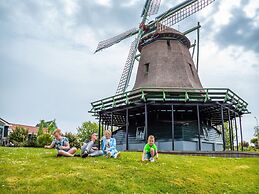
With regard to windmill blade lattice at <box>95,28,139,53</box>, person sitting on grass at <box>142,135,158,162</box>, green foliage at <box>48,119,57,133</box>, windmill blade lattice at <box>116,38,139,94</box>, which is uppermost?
windmill blade lattice at <box>95,28,139,53</box>

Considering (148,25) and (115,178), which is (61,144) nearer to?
(115,178)

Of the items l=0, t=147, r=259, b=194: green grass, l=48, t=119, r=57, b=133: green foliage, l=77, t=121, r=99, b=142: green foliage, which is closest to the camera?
l=0, t=147, r=259, b=194: green grass

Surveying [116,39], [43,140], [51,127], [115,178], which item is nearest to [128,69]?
[116,39]

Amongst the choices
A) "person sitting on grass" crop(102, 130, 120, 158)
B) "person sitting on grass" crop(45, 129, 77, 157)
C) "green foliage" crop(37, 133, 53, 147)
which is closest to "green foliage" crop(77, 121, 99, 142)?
"green foliage" crop(37, 133, 53, 147)

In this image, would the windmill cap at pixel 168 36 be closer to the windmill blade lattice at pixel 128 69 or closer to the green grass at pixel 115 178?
the windmill blade lattice at pixel 128 69

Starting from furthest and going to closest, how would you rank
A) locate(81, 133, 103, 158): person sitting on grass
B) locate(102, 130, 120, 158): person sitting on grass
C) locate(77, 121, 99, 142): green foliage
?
locate(77, 121, 99, 142): green foliage < locate(102, 130, 120, 158): person sitting on grass < locate(81, 133, 103, 158): person sitting on grass

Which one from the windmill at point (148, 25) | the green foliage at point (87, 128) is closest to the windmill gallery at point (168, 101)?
the windmill at point (148, 25)

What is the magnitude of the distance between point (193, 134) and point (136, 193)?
19469 millimetres

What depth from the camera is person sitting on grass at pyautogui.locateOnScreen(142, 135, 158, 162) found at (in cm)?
1198

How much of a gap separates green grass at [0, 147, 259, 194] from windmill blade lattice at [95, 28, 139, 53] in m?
24.6

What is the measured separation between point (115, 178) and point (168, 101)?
15.7 m

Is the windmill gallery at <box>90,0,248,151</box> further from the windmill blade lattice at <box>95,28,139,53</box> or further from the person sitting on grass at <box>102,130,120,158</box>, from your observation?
the person sitting on grass at <box>102,130,120,158</box>

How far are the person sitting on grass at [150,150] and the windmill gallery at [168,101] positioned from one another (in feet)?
34.8

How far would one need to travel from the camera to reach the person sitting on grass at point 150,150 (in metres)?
12.0
